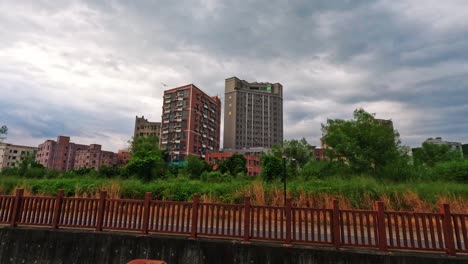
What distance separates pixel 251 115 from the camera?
12912 centimetres

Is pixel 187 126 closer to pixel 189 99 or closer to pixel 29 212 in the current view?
pixel 189 99

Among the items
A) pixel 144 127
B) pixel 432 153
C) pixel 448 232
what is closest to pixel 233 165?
pixel 432 153

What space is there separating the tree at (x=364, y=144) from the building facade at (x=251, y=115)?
96.5 meters

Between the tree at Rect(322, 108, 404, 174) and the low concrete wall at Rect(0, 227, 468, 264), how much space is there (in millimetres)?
17683

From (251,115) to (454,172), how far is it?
11273 centimetres

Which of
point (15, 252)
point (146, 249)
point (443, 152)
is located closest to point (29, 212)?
point (15, 252)

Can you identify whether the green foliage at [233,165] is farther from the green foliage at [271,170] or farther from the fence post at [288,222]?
the fence post at [288,222]

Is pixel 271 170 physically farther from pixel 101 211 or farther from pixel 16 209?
pixel 16 209

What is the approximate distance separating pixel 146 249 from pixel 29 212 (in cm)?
455

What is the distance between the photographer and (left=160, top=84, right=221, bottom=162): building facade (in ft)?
254

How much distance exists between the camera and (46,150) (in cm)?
9775

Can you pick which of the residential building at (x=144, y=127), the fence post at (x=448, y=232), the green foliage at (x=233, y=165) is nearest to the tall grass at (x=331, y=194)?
the fence post at (x=448, y=232)

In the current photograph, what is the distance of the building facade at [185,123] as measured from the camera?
77438mm

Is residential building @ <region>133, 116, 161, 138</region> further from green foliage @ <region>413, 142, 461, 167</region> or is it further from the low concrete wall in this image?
the low concrete wall
